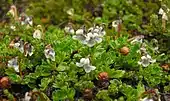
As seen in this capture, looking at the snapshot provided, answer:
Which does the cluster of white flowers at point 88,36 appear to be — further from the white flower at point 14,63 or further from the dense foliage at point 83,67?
the white flower at point 14,63

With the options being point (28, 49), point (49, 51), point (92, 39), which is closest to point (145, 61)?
point (92, 39)

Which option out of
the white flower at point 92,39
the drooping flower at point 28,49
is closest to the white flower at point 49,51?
the drooping flower at point 28,49

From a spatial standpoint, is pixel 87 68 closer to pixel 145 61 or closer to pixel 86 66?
pixel 86 66

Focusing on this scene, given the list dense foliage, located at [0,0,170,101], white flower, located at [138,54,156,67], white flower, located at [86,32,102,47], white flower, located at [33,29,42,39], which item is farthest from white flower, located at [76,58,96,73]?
white flower, located at [33,29,42,39]

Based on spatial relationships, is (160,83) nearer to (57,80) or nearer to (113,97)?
(113,97)

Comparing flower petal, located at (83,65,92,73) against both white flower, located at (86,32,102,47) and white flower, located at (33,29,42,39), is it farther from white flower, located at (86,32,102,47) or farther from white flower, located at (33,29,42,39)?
white flower, located at (33,29,42,39)

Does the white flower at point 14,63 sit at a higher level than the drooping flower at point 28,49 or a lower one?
lower

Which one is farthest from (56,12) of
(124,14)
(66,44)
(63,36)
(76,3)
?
(66,44)

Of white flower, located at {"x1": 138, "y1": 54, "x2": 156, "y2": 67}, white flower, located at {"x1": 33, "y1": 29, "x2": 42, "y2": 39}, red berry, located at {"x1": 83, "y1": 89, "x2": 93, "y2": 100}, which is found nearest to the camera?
red berry, located at {"x1": 83, "y1": 89, "x2": 93, "y2": 100}

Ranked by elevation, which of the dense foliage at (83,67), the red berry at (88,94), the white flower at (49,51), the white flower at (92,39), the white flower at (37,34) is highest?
the white flower at (37,34)
